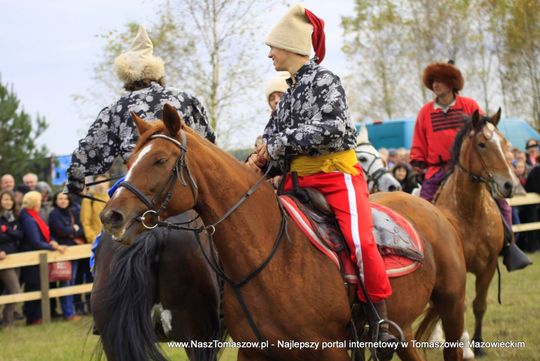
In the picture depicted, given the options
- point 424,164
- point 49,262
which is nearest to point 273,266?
point 424,164

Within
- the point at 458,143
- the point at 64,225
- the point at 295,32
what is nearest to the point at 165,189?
the point at 295,32

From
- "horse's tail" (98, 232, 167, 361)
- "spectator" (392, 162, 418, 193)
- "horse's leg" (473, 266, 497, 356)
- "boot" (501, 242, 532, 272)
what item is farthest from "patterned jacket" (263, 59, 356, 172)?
"spectator" (392, 162, 418, 193)

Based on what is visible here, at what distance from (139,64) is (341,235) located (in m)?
2.04

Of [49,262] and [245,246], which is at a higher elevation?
[245,246]

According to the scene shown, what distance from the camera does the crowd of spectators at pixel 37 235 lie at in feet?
38.3

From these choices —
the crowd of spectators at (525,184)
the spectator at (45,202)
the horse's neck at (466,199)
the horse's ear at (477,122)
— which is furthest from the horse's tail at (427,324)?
the crowd of spectators at (525,184)

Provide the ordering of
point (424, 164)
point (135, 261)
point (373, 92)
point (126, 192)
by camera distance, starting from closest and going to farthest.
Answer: point (126, 192) → point (135, 261) → point (424, 164) → point (373, 92)

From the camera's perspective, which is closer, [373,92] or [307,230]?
[307,230]

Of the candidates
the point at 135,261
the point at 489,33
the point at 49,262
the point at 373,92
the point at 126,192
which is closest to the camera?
the point at 126,192

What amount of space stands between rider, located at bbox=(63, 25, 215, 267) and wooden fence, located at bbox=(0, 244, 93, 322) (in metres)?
5.91

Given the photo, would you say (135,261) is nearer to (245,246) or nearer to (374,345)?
(245,246)

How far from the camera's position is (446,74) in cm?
864

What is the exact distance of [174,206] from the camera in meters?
4.36

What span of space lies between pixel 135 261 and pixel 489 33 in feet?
89.9
